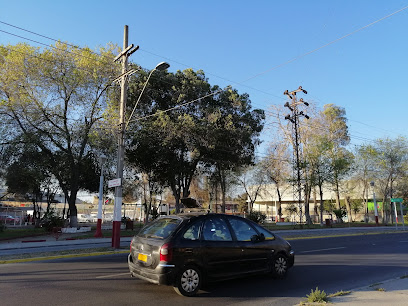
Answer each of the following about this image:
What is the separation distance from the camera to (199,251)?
249 inches

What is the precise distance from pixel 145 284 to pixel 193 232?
73.1 inches

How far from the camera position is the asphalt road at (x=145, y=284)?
6051 millimetres

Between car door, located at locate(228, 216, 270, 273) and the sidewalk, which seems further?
car door, located at locate(228, 216, 270, 273)

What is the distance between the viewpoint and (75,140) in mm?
26406

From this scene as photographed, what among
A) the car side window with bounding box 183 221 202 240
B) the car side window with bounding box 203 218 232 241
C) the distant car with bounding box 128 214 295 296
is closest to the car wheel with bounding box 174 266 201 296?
the distant car with bounding box 128 214 295 296

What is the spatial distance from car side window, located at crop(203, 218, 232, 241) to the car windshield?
61 centimetres

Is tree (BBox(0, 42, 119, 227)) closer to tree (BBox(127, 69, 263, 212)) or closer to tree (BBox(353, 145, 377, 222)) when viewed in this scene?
tree (BBox(127, 69, 263, 212))

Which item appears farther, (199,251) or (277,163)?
(277,163)

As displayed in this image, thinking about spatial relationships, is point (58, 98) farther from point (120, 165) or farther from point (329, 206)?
point (329, 206)

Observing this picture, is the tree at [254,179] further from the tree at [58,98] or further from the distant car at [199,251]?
the distant car at [199,251]

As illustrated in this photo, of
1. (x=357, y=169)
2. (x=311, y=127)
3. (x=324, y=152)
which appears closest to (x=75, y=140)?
(x=324, y=152)

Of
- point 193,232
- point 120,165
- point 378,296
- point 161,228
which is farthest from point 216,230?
point 120,165

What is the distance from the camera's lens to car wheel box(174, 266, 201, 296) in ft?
20.1

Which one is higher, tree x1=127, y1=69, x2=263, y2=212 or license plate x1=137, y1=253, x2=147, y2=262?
tree x1=127, y1=69, x2=263, y2=212
